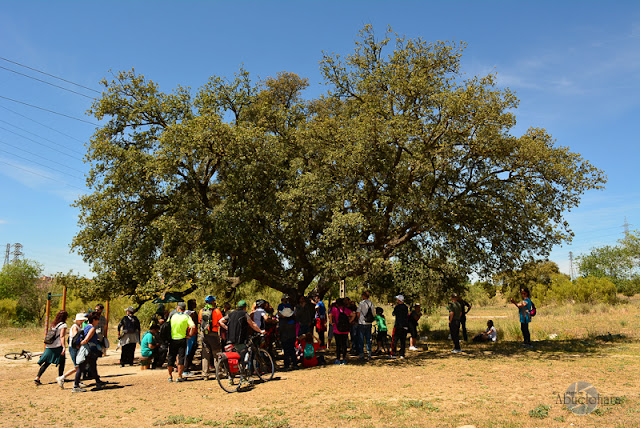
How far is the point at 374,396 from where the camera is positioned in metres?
8.08

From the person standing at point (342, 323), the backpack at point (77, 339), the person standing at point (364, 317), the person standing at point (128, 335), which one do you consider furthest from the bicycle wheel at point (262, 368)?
the person standing at point (128, 335)

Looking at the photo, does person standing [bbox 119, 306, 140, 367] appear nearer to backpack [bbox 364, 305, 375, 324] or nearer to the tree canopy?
the tree canopy

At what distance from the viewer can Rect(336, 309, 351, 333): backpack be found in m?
12.2

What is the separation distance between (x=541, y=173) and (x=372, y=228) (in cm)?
555

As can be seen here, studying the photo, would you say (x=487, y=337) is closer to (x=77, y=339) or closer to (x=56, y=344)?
(x=77, y=339)

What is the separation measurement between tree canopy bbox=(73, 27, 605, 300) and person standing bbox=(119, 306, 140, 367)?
3.71 ft

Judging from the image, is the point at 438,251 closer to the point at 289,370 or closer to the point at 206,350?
the point at 289,370

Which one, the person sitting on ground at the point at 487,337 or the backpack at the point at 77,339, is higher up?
the backpack at the point at 77,339

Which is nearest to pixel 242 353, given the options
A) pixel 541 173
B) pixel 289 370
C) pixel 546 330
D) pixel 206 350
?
pixel 206 350

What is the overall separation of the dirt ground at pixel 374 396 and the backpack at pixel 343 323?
→ 1.03 metres

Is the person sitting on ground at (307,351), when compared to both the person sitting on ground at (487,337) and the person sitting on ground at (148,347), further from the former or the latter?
the person sitting on ground at (487,337)

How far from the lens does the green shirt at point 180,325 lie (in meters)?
10.4

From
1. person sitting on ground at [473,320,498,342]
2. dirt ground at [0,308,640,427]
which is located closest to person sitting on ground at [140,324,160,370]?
dirt ground at [0,308,640,427]

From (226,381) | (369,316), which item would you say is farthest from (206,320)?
(369,316)
